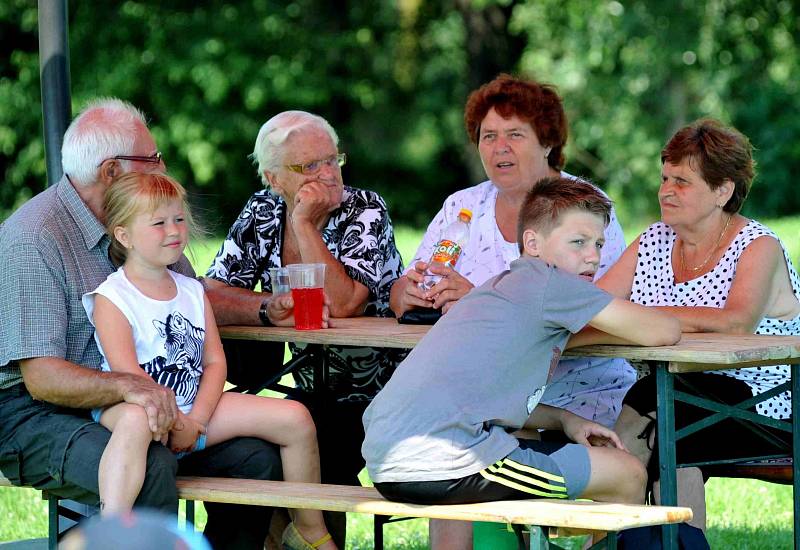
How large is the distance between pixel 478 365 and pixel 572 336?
16.1 inches

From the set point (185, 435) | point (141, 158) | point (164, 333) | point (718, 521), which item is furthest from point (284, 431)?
point (718, 521)

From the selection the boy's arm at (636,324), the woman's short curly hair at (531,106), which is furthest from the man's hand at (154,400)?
the woman's short curly hair at (531,106)

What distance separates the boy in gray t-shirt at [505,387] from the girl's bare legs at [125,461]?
1.96 feet

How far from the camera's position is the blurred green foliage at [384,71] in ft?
58.9

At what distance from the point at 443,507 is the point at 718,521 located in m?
2.22

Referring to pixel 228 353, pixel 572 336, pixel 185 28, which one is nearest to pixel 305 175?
pixel 228 353

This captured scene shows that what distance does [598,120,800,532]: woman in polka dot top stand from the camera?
372cm

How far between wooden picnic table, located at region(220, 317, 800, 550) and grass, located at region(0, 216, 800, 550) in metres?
1.10

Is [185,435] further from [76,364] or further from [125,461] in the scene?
[76,364]

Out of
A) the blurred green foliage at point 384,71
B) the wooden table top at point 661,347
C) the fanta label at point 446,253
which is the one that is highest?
the blurred green foliage at point 384,71

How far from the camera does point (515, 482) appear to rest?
3.16 metres

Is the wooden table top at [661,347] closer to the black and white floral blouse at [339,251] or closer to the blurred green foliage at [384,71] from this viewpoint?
the black and white floral blouse at [339,251]

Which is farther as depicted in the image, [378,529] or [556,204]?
[378,529]

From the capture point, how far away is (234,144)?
19359 millimetres
